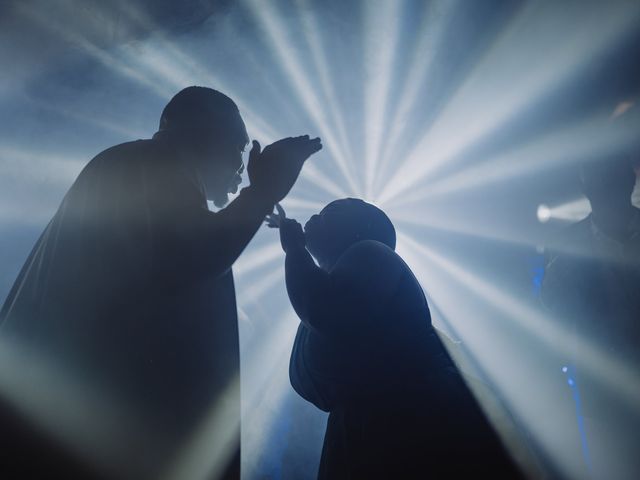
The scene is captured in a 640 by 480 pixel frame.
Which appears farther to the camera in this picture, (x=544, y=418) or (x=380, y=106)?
(x=380, y=106)

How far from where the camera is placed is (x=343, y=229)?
1.72 meters

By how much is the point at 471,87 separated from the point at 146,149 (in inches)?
185

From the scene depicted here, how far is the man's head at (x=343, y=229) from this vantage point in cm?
172

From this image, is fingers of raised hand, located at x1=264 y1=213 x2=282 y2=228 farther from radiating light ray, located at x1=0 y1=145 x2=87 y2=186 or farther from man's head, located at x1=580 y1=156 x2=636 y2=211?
radiating light ray, located at x1=0 y1=145 x2=87 y2=186

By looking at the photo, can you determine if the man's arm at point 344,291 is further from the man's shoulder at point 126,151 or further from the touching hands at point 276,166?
the man's shoulder at point 126,151

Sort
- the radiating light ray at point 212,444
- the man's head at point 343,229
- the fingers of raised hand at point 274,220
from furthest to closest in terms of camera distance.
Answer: the man's head at point 343,229 → the fingers of raised hand at point 274,220 → the radiating light ray at point 212,444

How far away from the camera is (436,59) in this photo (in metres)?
4.29

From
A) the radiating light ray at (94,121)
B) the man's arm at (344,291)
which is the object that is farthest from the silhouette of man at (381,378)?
the radiating light ray at (94,121)

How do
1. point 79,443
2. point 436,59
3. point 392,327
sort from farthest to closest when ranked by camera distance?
point 436,59 < point 392,327 < point 79,443

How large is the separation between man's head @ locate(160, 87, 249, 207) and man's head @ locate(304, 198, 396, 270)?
0.56 m

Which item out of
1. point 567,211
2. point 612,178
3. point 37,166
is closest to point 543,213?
point 567,211

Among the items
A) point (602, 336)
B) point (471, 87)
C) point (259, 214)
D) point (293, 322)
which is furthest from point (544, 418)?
point (293, 322)

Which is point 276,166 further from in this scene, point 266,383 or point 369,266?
point 266,383

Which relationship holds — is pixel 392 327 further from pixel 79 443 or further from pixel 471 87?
pixel 471 87
